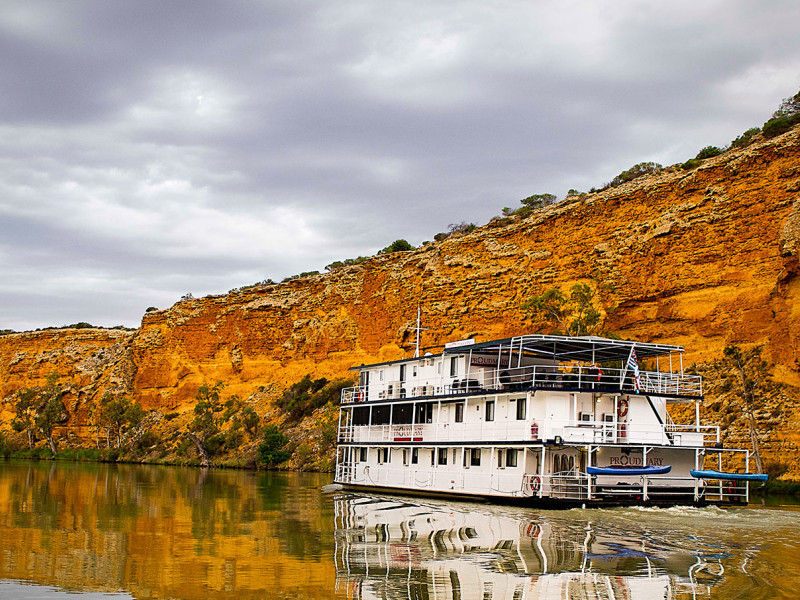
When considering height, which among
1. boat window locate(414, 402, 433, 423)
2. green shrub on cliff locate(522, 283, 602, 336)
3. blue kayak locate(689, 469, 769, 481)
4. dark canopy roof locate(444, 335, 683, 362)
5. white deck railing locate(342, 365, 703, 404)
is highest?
green shrub on cliff locate(522, 283, 602, 336)

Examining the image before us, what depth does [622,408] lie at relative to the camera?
91.9 ft

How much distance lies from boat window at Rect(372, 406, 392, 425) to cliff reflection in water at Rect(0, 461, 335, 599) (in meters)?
4.30

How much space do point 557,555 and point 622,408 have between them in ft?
38.2

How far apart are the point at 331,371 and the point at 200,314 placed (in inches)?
835

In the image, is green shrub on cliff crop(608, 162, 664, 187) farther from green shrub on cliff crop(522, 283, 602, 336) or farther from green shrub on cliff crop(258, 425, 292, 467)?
green shrub on cliff crop(258, 425, 292, 467)

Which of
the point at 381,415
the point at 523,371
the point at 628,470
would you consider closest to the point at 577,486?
the point at 628,470

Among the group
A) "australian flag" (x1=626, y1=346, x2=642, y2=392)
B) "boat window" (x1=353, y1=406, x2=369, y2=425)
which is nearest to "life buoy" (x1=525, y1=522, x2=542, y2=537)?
"australian flag" (x1=626, y1=346, x2=642, y2=392)

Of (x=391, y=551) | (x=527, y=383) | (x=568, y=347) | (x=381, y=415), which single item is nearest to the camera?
(x=391, y=551)

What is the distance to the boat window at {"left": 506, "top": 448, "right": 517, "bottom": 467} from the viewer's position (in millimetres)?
27766

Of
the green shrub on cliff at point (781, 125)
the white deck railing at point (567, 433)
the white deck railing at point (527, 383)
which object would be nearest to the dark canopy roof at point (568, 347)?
the white deck railing at point (527, 383)

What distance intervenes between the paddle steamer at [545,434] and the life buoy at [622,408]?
0.04 m

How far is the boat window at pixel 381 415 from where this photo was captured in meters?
35.0

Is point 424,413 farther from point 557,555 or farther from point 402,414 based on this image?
point 557,555

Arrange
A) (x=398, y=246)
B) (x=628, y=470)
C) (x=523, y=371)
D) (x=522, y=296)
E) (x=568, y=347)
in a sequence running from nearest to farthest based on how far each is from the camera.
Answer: (x=628, y=470), (x=568, y=347), (x=523, y=371), (x=522, y=296), (x=398, y=246)
